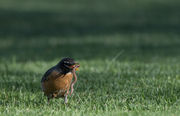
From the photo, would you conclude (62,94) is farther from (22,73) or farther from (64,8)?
(64,8)

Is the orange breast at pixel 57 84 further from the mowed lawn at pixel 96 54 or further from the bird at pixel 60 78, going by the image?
the mowed lawn at pixel 96 54

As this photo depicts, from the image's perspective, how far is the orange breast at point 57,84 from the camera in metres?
5.21

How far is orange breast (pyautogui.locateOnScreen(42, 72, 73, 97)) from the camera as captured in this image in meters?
5.21

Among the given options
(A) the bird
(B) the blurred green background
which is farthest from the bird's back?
(B) the blurred green background

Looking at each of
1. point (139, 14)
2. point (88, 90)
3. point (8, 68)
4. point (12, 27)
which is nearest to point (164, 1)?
point (139, 14)

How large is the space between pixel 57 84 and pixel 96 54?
19.0 feet

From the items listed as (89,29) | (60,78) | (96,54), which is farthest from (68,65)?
(89,29)

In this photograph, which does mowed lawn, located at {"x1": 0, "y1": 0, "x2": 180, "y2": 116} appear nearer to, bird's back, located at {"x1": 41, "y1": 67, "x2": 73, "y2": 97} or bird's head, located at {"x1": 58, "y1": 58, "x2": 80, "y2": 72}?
bird's back, located at {"x1": 41, "y1": 67, "x2": 73, "y2": 97}

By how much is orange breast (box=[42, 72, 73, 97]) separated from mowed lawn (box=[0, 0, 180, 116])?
0.54 feet

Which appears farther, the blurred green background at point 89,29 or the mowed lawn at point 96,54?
the blurred green background at point 89,29

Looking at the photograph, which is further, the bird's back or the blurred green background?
the blurred green background

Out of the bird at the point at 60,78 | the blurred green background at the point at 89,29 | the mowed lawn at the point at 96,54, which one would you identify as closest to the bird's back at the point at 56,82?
the bird at the point at 60,78

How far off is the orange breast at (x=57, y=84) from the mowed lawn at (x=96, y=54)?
165mm

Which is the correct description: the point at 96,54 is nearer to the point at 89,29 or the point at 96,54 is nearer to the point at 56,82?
the point at 89,29
